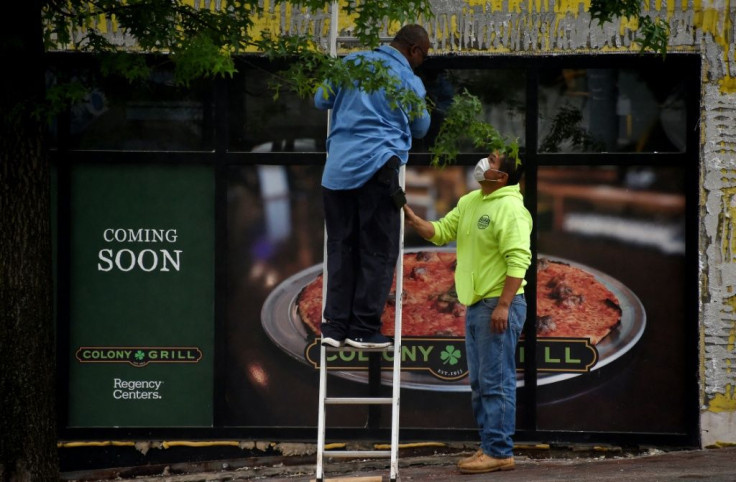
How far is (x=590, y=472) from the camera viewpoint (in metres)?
7.05

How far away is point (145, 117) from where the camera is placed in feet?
26.8

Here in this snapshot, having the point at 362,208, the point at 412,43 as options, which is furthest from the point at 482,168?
the point at 362,208

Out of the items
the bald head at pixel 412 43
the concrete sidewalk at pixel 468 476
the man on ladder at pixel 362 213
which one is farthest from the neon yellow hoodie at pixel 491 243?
the concrete sidewalk at pixel 468 476

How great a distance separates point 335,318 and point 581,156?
2855 millimetres

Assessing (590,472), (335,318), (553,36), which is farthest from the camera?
(553,36)

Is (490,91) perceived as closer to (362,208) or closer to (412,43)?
(412,43)

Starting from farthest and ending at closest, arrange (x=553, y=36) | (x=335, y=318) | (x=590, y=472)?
(x=553, y=36) < (x=590, y=472) < (x=335, y=318)

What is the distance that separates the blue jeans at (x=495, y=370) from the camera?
6574 mm

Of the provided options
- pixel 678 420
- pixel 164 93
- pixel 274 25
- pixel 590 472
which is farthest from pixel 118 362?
pixel 678 420

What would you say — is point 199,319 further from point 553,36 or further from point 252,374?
point 553,36

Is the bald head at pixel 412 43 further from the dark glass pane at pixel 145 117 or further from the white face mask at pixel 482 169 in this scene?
the dark glass pane at pixel 145 117

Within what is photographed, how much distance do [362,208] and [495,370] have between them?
1.38 metres

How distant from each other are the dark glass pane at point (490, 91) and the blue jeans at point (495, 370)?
71.1 inches

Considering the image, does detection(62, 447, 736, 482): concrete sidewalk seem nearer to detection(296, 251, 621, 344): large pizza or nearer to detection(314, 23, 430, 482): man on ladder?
detection(296, 251, 621, 344): large pizza
